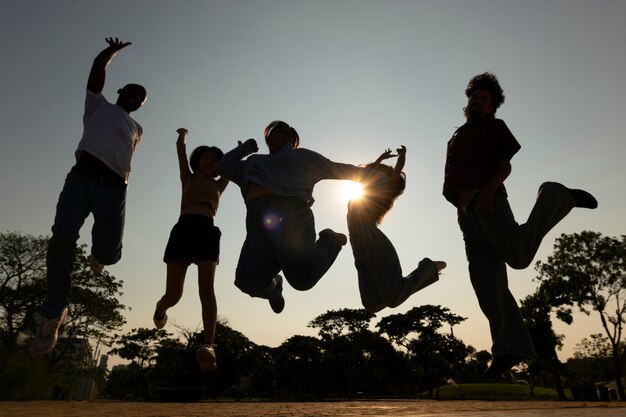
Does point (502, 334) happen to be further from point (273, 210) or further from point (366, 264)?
point (273, 210)

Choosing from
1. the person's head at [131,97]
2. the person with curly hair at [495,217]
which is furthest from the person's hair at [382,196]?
the person's head at [131,97]

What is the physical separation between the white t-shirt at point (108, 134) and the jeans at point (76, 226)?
0.76ft

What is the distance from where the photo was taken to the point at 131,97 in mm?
4695

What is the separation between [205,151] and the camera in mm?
5344

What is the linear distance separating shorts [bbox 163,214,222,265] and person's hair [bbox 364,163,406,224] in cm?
215

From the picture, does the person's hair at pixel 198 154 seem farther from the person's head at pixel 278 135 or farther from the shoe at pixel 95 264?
the shoe at pixel 95 264

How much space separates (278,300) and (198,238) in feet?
4.11

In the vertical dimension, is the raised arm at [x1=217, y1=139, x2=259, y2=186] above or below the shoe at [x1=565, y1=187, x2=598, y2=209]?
above

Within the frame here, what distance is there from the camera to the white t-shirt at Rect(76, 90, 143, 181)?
159 inches

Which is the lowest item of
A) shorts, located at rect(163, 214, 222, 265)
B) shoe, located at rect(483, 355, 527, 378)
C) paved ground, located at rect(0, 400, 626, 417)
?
paved ground, located at rect(0, 400, 626, 417)

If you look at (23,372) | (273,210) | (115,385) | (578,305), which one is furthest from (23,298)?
(115,385)

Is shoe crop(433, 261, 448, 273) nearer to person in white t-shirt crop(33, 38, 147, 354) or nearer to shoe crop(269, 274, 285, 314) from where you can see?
shoe crop(269, 274, 285, 314)

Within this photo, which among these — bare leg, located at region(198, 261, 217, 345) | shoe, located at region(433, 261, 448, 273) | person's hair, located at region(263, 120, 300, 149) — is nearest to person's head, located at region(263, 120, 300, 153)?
person's hair, located at region(263, 120, 300, 149)

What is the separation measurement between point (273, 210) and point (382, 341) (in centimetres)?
5976
